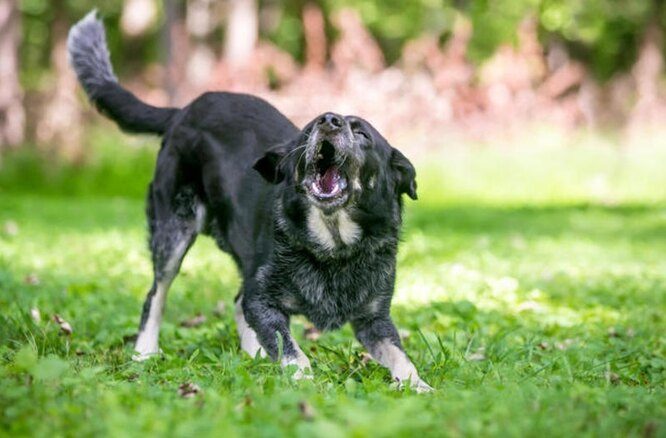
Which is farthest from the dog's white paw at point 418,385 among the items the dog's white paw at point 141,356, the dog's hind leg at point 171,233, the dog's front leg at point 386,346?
the dog's hind leg at point 171,233

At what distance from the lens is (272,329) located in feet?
15.8

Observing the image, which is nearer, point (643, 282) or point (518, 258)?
point (643, 282)

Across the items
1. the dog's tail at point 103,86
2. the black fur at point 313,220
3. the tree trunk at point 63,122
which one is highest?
the dog's tail at point 103,86

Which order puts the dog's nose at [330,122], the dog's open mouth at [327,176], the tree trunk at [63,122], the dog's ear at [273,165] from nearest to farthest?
the dog's nose at [330,122] → the dog's open mouth at [327,176] → the dog's ear at [273,165] → the tree trunk at [63,122]

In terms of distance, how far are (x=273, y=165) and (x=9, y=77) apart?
15124 millimetres

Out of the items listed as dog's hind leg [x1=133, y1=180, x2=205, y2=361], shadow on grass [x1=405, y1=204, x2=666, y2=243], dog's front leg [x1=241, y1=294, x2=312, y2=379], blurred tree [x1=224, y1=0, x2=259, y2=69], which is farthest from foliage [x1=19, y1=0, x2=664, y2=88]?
dog's front leg [x1=241, y1=294, x2=312, y2=379]

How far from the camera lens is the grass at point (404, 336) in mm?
3137

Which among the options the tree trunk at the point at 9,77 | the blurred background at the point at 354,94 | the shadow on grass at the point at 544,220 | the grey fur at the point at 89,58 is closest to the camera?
the grey fur at the point at 89,58


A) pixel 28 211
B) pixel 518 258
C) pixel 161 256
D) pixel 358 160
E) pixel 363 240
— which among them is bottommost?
pixel 28 211

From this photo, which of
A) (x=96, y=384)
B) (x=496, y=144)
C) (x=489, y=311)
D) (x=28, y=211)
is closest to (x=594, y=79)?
(x=496, y=144)

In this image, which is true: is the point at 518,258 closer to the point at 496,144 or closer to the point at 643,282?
the point at 643,282

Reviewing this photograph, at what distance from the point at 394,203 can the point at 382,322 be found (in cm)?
69

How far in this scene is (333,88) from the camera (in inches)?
792

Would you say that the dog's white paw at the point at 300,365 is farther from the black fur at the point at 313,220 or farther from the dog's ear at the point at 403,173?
the dog's ear at the point at 403,173
